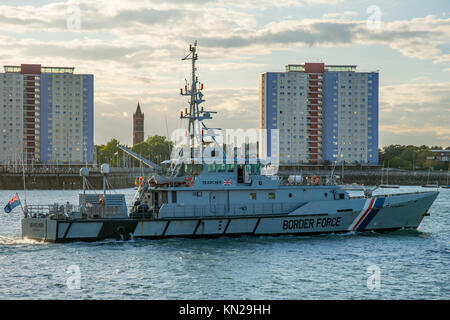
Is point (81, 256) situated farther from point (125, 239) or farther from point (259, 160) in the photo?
point (259, 160)

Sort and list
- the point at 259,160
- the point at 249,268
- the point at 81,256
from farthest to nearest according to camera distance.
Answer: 1. the point at 259,160
2. the point at 81,256
3. the point at 249,268

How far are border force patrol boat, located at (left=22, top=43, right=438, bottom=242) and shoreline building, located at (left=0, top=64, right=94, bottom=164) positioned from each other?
106 m

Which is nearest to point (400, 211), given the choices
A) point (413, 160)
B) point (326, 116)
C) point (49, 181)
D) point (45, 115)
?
point (49, 181)

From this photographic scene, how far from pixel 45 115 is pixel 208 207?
11599cm

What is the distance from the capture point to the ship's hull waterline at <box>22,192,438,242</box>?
2820cm

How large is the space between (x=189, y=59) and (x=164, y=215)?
29.8 ft

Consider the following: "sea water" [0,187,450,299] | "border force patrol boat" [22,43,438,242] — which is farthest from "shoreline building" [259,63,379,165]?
"sea water" [0,187,450,299]

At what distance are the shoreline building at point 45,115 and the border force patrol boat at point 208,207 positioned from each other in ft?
349

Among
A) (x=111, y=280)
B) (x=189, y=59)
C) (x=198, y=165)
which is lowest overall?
(x=111, y=280)

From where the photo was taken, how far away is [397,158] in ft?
515

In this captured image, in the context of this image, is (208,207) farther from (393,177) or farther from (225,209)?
(393,177)

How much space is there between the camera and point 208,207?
30.0 metres

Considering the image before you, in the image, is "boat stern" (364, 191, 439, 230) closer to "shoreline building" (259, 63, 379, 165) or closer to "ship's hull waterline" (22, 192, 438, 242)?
"ship's hull waterline" (22, 192, 438, 242)
